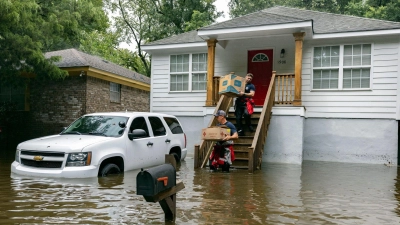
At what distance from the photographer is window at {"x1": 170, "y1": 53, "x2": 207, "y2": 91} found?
15250 mm

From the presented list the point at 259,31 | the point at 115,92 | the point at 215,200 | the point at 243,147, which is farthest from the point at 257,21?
the point at 115,92

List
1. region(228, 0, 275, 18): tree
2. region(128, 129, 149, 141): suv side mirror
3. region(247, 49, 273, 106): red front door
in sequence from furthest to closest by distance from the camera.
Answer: region(228, 0, 275, 18): tree < region(247, 49, 273, 106): red front door < region(128, 129, 149, 141): suv side mirror

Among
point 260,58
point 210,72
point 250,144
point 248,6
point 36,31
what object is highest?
point 248,6

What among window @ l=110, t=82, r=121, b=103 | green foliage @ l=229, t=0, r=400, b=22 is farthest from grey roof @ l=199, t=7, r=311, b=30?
green foliage @ l=229, t=0, r=400, b=22

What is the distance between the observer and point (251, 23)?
12.9 m

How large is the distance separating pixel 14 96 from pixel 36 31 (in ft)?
19.6

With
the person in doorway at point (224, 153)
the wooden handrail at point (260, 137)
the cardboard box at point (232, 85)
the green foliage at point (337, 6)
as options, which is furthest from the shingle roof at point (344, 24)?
the green foliage at point (337, 6)

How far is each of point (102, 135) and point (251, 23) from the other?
22.8 feet

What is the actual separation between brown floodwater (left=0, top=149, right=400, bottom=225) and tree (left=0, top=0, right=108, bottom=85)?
519cm

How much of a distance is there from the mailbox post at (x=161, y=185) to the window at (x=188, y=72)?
10.6 m

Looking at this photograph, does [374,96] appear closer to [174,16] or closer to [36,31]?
[36,31]

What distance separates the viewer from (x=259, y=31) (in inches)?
499

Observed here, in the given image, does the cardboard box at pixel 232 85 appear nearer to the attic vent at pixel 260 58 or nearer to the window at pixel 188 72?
the attic vent at pixel 260 58

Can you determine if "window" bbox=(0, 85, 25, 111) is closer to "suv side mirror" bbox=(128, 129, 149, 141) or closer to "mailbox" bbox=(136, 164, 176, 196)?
"suv side mirror" bbox=(128, 129, 149, 141)
